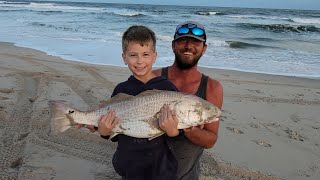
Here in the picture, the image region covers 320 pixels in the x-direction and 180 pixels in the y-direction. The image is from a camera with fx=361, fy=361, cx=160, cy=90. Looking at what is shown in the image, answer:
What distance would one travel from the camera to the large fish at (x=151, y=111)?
251cm

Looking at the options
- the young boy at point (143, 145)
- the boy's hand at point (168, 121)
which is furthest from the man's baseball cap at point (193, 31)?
the boy's hand at point (168, 121)

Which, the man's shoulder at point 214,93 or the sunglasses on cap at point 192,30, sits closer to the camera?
the man's shoulder at point 214,93

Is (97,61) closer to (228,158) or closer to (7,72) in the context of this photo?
(7,72)

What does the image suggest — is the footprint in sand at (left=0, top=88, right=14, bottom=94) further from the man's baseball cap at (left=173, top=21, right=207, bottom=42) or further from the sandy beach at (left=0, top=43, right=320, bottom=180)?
the man's baseball cap at (left=173, top=21, right=207, bottom=42)

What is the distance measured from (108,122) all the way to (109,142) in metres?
2.58

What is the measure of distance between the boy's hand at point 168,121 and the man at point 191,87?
1.06 ft

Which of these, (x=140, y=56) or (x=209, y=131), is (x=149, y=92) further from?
(x=209, y=131)

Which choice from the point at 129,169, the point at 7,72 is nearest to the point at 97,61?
the point at 7,72

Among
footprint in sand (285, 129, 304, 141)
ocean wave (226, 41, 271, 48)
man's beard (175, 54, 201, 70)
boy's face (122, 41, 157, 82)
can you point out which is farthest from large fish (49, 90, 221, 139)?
ocean wave (226, 41, 271, 48)

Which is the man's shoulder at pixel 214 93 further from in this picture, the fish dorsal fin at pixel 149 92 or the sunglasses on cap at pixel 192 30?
the fish dorsal fin at pixel 149 92

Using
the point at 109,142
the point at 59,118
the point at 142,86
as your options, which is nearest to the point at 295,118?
the point at 109,142

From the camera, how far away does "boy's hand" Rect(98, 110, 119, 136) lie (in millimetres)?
2564

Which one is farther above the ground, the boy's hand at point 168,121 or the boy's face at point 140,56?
the boy's face at point 140,56

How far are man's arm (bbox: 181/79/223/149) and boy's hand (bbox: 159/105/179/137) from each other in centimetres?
23
